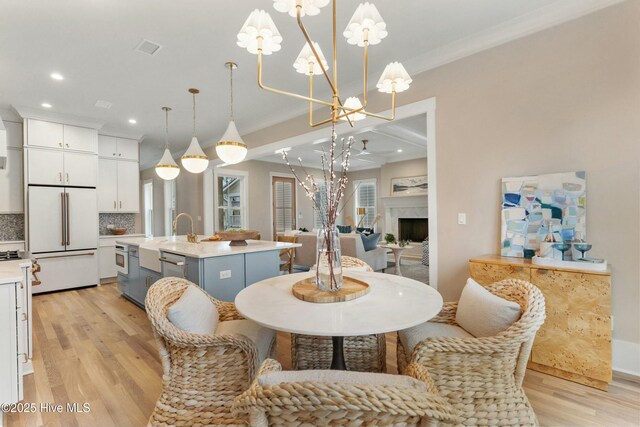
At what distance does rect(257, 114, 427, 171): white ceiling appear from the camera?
16.5ft

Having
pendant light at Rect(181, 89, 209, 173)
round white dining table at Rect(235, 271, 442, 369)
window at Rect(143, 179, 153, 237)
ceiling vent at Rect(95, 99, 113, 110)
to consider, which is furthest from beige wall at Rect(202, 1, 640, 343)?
window at Rect(143, 179, 153, 237)

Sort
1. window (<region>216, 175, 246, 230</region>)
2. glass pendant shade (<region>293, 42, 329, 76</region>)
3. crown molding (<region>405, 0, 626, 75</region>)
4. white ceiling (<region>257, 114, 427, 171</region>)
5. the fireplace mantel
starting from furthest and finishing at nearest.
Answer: the fireplace mantel, window (<region>216, 175, 246, 230</region>), white ceiling (<region>257, 114, 427, 171</region>), crown molding (<region>405, 0, 626, 75</region>), glass pendant shade (<region>293, 42, 329, 76</region>)

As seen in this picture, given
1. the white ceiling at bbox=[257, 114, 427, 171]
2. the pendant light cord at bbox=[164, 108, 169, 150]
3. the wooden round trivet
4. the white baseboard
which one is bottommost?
the white baseboard

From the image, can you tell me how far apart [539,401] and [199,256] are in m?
2.63

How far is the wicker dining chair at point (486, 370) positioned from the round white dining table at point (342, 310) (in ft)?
0.62

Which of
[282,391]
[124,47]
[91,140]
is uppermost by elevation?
[124,47]

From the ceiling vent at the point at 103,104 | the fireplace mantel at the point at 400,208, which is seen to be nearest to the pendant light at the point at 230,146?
the ceiling vent at the point at 103,104

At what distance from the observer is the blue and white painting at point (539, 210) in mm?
2277

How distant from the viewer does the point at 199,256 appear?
2633 mm

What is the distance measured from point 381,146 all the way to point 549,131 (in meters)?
4.60

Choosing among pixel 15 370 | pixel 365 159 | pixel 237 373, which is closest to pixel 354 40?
pixel 237 373

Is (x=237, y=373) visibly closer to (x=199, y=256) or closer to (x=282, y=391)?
(x=282, y=391)

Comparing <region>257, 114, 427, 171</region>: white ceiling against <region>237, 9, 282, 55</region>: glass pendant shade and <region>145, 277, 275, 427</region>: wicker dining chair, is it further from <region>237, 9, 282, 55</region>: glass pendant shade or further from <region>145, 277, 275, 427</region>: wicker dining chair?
<region>145, 277, 275, 427</region>: wicker dining chair

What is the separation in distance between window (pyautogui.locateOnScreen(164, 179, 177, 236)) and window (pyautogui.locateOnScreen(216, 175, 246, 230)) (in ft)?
5.05
